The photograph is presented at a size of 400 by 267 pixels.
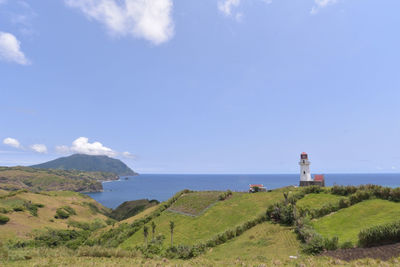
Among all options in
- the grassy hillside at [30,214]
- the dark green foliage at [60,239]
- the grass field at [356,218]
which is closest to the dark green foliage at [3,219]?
the grassy hillside at [30,214]

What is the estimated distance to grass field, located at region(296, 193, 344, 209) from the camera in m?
35.8

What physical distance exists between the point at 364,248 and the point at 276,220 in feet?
51.1

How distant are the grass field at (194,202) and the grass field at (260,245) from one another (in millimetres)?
18170

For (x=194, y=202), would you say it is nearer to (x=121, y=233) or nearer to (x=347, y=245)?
(x=121, y=233)

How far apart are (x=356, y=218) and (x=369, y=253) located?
39.6ft

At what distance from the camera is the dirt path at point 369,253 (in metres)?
16.4

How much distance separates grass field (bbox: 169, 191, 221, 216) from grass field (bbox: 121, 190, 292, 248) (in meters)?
2.07

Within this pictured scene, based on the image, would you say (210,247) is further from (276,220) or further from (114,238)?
(114,238)

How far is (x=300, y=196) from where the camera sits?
136 feet

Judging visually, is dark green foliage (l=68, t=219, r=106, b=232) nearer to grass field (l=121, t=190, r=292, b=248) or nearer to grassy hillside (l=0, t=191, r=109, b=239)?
grassy hillside (l=0, t=191, r=109, b=239)

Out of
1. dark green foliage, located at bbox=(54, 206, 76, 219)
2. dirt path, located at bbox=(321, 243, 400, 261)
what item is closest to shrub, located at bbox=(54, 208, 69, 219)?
dark green foliage, located at bbox=(54, 206, 76, 219)

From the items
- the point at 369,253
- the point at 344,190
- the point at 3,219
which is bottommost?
the point at 3,219

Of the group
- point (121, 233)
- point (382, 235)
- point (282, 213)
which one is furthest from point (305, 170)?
point (121, 233)

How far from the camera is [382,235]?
18781mm
